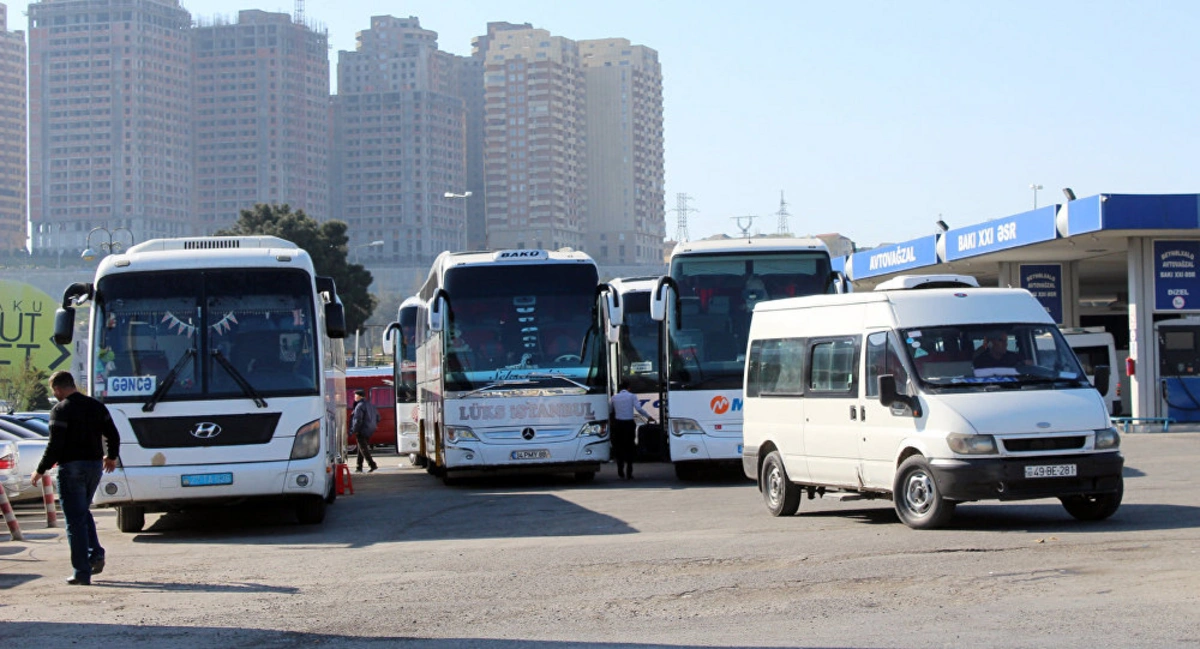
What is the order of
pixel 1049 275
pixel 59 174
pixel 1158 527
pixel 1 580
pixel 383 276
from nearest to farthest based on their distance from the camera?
pixel 1 580, pixel 1158 527, pixel 1049 275, pixel 383 276, pixel 59 174

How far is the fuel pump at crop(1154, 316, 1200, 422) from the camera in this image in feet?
108

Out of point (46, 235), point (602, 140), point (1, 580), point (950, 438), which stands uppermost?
point (602, 140)

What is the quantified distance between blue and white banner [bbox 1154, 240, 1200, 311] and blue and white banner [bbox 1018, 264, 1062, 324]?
7009 millimetres

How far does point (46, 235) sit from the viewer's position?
168625mm

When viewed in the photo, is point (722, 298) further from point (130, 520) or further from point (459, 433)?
point (130, 520)

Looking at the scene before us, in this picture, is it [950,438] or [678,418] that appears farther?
[678,418]

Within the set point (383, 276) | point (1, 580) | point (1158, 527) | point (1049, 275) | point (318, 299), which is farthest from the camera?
point (383, 276)

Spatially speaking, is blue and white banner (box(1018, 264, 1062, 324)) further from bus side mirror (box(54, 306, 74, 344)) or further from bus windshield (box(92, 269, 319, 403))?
bus side mirror (box(54, 306, 74, 344))

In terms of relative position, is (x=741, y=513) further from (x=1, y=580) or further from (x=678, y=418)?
(x=1, y=580)

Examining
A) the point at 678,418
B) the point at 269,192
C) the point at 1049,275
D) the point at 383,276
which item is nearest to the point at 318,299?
the point at 678,418

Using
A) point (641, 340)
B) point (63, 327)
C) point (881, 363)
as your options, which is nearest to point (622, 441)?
point (641, 340)

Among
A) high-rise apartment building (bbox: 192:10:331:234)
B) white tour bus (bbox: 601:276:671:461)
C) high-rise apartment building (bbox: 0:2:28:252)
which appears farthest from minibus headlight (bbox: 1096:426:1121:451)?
high-rise apartment building (bbox: 0:2:28:252)

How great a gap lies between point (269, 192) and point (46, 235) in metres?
26.9

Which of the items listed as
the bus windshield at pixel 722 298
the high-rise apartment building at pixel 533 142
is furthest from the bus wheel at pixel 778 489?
the high-rise apartment building at pixel 533 142
